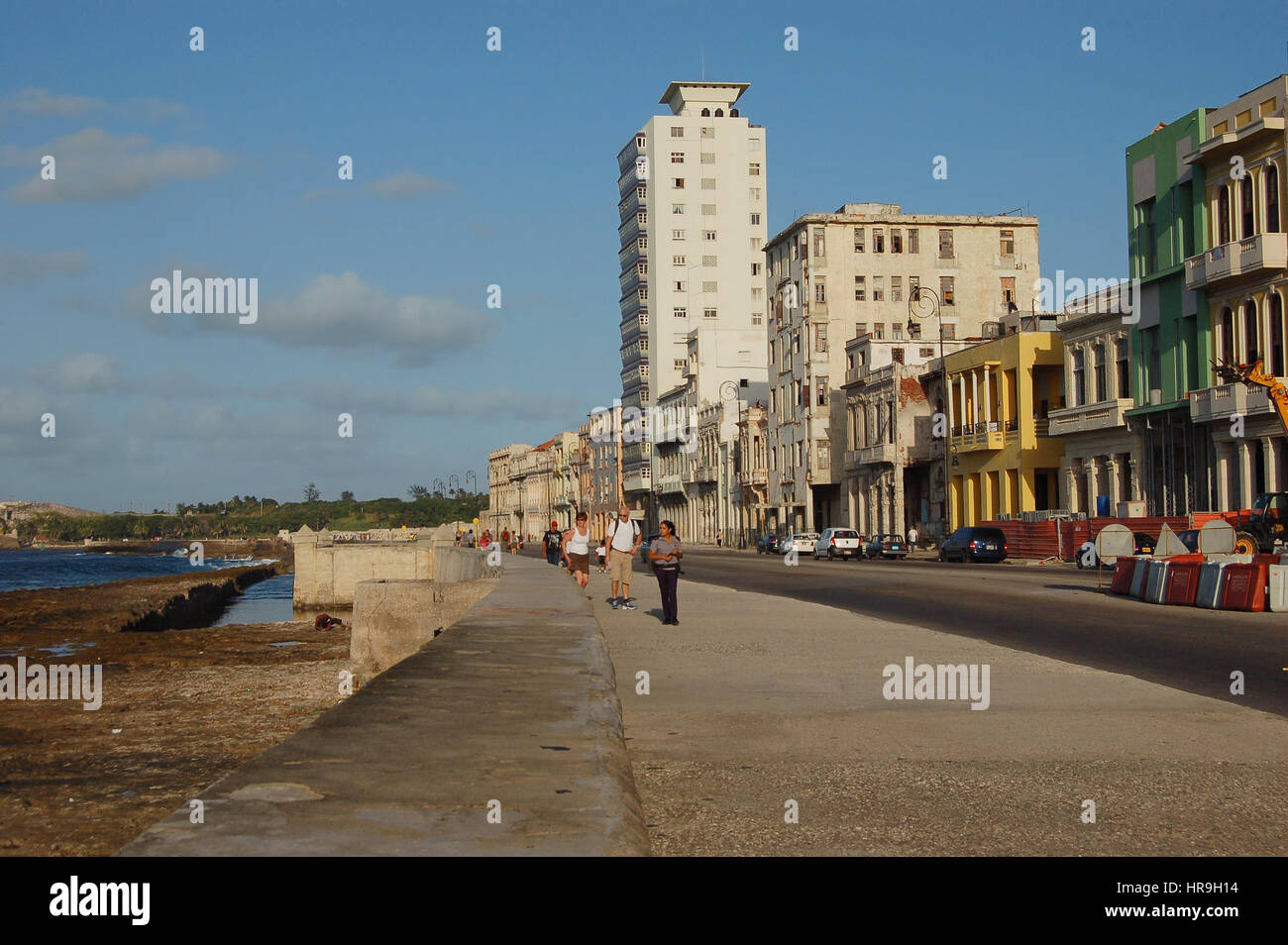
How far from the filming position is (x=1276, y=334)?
4181 centimetres

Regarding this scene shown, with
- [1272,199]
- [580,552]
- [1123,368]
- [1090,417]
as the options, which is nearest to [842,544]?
[1090,417]

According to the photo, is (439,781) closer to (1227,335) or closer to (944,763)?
(944,763)

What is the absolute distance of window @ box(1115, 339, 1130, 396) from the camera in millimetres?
51312

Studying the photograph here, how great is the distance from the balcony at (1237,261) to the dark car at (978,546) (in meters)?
12.7

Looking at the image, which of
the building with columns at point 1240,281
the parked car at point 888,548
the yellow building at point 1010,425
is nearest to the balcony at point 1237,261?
the building with columns at point 1240,281

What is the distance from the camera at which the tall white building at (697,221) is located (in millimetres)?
131500

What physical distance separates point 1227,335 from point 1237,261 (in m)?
3.01

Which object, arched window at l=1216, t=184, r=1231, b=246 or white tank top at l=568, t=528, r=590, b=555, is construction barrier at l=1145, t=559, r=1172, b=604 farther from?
arched window at l=1216, t=184, r=1231, b=246

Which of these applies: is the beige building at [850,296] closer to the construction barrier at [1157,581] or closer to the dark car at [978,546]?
the dark car at [978,546]

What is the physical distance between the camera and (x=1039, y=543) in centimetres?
5197
